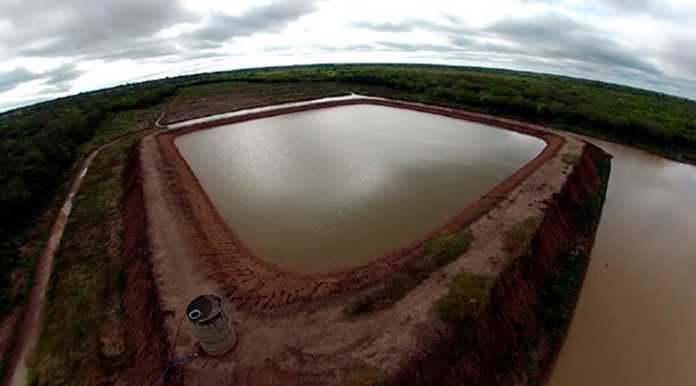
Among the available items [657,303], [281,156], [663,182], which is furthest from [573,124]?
[281,156]

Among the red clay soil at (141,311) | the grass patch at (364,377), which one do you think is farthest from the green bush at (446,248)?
the red clay soil at (141,311)

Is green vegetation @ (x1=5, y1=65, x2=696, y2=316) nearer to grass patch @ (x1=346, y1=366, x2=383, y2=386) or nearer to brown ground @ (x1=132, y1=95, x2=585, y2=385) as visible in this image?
brown ground @ (x1=132, y1=95, x2=585, y2=385)

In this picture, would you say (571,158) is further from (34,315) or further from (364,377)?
(34,315)

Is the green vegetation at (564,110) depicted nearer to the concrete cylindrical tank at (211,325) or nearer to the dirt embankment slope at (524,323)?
the dirt embankment slope at (524,323)

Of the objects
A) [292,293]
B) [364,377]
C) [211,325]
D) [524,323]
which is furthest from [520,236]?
[211,325]

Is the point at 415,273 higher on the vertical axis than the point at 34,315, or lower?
higher

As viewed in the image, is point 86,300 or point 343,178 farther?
point 343,178
